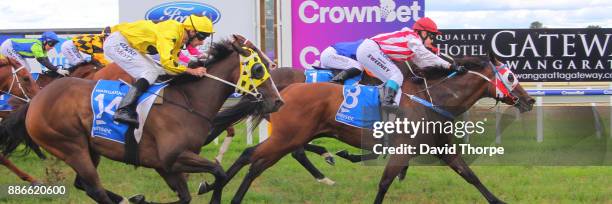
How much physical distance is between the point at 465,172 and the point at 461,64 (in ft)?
3.27

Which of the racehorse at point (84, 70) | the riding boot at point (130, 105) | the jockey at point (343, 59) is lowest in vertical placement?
the racehorse at point (84, 70)

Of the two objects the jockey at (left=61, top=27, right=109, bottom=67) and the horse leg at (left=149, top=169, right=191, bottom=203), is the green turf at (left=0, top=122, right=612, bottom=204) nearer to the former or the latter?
the horse leg at (left=149, top=169, right=191, bottom=203)

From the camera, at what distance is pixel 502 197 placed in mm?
8016

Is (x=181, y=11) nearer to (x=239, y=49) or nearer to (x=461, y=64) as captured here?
(x=461, y=64)

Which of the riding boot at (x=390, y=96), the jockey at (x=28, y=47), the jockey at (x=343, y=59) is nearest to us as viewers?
the riding boot at (x=390, y=96)

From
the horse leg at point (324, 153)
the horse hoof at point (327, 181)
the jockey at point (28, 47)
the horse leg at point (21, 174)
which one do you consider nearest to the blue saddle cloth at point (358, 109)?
the horse hoof at point (327, 181)

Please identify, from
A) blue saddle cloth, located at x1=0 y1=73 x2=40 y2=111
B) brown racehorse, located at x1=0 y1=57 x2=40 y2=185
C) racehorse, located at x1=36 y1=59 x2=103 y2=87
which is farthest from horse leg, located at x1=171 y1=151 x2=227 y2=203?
blue saddle cloth, located at x1=0 y1=73 x2=40 y2=111

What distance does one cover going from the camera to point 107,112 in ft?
21.4

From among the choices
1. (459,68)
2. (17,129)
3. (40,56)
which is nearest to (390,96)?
(459,68)

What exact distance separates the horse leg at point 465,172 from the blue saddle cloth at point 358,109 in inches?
26.0

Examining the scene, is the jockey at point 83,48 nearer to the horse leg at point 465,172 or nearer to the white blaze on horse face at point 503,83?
the horse leg at point 465,172

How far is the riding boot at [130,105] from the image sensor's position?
252 inches

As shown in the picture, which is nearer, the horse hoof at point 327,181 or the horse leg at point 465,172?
the horse leg at point 465,172

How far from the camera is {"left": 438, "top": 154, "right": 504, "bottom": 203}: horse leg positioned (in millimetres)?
7246
